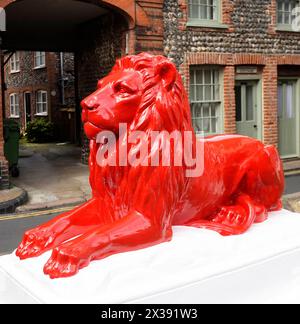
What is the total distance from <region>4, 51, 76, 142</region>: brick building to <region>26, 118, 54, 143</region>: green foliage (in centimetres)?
37

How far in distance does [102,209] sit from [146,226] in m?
0.39

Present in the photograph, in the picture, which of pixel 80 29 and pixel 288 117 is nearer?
pixel 80 29

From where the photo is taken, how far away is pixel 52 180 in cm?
1043

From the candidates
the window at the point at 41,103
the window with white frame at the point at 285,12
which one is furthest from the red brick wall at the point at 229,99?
the window at the point at 41,103

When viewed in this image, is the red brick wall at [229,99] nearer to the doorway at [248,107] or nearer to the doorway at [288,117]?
the doorway at [248,107]

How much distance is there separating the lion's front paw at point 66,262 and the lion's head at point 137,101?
69 cm

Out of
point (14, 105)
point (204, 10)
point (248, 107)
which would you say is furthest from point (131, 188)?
point (14, 105)

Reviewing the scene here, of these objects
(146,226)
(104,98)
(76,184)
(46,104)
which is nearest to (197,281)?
(146,226)

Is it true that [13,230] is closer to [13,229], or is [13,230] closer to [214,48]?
[13,229]

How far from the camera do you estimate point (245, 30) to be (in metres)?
11.6

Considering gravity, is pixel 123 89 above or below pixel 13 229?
above

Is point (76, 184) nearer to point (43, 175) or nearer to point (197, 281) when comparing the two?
point (43, 175)

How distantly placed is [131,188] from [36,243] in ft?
2.39

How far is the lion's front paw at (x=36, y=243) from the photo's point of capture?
2.93m
